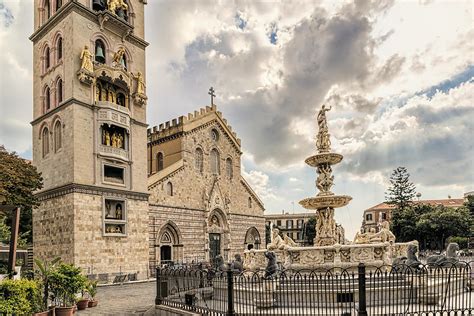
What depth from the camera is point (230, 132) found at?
42.0 meters

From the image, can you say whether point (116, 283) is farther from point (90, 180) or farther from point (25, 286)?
point (25, 286)

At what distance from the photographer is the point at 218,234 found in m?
38.3

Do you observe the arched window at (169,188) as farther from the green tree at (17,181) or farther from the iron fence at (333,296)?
the iron fence at (333,296)

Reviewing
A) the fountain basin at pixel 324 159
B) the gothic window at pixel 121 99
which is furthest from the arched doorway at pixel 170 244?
the fountain basin at pixel 324 159

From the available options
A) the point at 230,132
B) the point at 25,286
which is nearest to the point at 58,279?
the point at 25,286

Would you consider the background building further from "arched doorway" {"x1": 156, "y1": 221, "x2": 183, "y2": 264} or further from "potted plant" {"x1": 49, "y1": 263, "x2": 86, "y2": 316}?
"potted plant" {"x1": 49, "y1": 263, "x2": 86, "y2": 316}

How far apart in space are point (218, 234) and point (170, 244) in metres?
6.12

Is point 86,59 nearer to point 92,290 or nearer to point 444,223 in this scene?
point 92,290

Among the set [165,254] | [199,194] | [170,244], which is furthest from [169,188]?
[165,254]

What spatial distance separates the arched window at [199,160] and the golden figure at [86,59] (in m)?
13.9

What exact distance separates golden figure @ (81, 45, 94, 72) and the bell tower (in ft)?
0.20

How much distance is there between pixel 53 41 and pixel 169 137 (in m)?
12.9

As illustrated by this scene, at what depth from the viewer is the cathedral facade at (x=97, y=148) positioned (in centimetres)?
2488

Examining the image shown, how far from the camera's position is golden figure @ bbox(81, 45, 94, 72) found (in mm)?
25484
